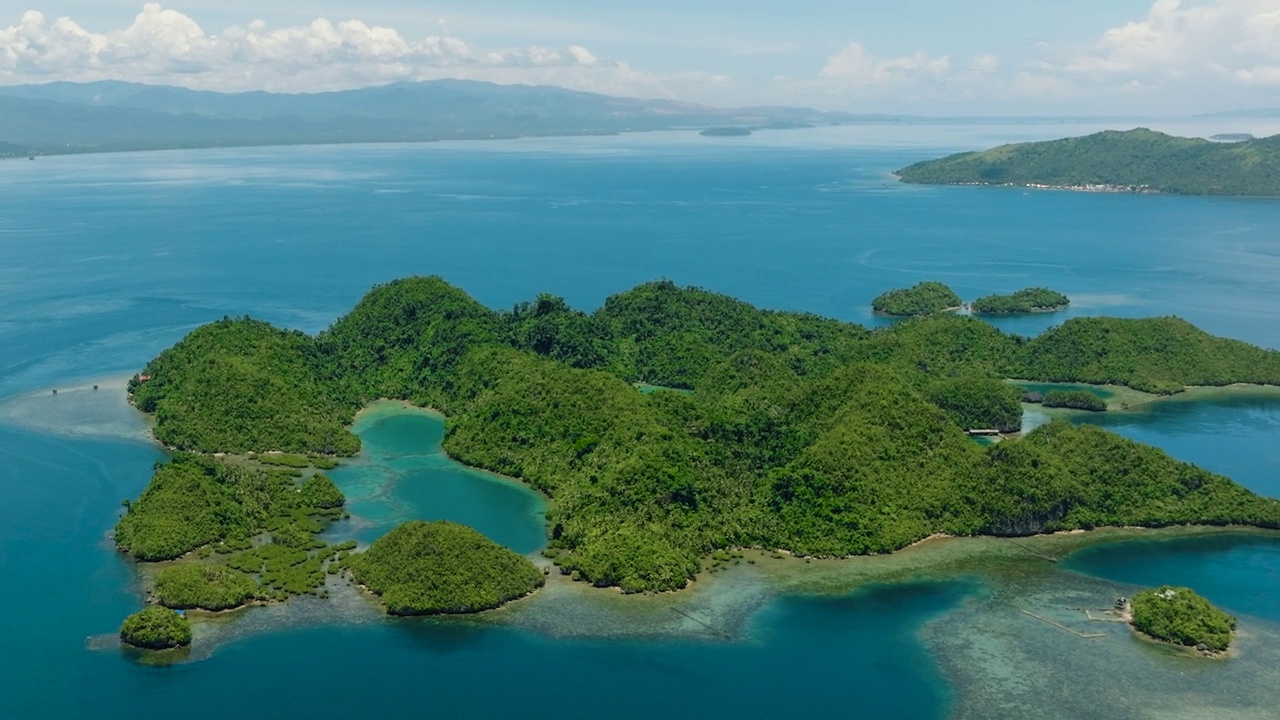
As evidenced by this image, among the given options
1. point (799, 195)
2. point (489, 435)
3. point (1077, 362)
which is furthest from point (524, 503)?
point (799, 195)

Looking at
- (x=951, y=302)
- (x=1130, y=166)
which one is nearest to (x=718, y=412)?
(x=951, y=302)

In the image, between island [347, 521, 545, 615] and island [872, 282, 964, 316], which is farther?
island [872, 282, 964, 316]

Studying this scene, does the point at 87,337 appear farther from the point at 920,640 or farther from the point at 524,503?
the point at 920,640

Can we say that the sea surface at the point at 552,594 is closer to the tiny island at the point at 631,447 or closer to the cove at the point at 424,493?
the cove at the point at 424,493

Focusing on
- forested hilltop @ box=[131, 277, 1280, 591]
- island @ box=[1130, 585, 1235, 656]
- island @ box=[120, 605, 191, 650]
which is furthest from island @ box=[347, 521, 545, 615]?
island @ box=[1130, 585, 1235, 656]

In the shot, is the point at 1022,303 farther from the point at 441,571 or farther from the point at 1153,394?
the point at 441,571

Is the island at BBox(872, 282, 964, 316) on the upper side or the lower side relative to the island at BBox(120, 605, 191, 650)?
upper

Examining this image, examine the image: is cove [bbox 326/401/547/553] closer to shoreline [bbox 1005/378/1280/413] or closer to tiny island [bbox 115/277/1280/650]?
tiny island [bbox 115/277/1280/650]
